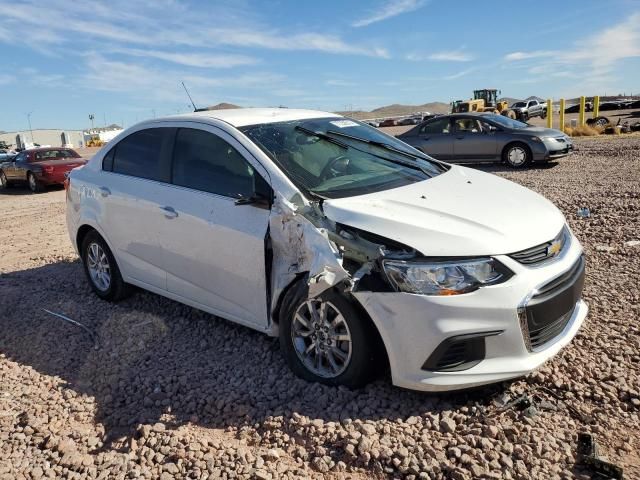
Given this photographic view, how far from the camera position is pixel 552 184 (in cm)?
1059

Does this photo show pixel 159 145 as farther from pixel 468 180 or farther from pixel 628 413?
pixel 628 413

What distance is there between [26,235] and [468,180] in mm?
8136

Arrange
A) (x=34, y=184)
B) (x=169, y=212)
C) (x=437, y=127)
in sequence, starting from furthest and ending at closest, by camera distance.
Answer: (x=34, y=184) → (x=437, y=127) → (x=169, y=212)

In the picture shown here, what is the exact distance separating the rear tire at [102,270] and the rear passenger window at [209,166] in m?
1.27

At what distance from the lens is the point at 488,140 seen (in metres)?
14.0

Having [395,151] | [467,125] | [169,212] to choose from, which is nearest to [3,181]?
[467,125]

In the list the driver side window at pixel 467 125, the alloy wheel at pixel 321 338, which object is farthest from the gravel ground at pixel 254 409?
the driver side window at pixel 467 125

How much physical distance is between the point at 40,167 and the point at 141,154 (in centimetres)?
1407

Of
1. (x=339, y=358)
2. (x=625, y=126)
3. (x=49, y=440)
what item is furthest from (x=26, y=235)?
(x=625, y=126)

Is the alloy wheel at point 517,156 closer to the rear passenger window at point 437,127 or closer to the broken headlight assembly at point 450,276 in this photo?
the rear passenger window at point 437,127

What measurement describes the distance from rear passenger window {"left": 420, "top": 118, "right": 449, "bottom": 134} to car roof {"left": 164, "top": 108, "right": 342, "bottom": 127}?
1061 centimetres

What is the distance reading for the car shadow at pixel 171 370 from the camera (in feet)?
10.7

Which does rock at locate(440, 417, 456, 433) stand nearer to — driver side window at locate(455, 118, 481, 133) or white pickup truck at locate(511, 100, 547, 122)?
driver side window at locate(455, 118, 481, 133)

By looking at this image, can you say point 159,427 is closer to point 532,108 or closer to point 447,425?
point 447,425
